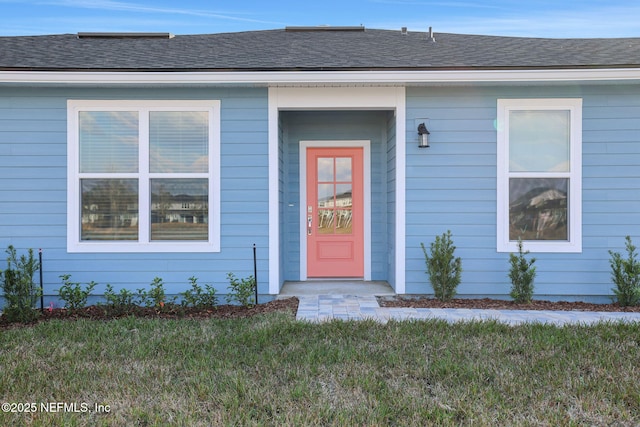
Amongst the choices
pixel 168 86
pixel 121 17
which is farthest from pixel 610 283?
pixel 121 17

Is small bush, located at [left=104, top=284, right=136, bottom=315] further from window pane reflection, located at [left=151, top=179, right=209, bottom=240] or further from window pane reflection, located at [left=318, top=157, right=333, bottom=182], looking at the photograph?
window pane reflection, located at [left=318, top=157, right=333, bottom=182]

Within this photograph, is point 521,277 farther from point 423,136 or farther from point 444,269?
point 423,136

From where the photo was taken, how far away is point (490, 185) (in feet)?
18.2

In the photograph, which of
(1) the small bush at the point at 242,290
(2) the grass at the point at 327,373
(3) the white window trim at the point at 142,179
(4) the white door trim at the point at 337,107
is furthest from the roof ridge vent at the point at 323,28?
(2) the grass at the point at 327,373

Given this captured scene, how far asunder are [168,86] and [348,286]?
340 centimetres

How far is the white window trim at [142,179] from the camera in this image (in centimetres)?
544

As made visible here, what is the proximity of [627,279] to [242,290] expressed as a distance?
436cm

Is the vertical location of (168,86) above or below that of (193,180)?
above

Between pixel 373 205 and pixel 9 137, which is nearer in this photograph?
pixel 9 137

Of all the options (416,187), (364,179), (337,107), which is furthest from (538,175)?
(337,107)

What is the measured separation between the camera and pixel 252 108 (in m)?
5.55

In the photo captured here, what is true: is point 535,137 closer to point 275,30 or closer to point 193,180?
point 193,180

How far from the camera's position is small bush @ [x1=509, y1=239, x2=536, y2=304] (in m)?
5.25

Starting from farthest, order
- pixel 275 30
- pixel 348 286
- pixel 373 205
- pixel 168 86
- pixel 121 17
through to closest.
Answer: pixel 121 17 → pixel 275 30 → pixel 373 205 → pixel 348 286 → pixel 168 86
